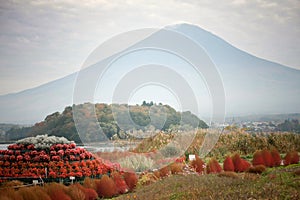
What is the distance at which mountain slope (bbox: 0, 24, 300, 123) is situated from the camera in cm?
2908

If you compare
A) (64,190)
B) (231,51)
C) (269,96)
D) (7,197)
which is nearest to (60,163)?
(64,190)

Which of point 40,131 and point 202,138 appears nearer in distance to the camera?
point 202,138

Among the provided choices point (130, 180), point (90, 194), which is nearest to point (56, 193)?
point (90, 194)

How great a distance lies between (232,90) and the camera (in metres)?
55.1

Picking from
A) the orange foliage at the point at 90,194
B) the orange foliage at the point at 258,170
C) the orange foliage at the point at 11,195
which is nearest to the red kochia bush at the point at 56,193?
the orange foliage at the point at 11,195

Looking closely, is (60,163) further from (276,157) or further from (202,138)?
(202,138)

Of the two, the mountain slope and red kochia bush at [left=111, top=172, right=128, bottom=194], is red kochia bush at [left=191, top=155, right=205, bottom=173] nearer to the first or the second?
red kochia bush at [left=111, top=172, right=128, bottom=194]

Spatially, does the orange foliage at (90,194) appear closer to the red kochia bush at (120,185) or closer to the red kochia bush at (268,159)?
the red kochia bush at (120,185)

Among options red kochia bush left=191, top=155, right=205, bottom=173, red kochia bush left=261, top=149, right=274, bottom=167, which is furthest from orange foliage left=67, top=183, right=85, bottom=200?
red kochia bush left=261, top=149, right=274, bottom=167

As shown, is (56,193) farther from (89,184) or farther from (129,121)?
(129,121)

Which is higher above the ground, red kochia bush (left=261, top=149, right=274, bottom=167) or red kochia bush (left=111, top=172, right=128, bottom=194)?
red kochia bush (left=261, top=149, right=274, bottom=167)

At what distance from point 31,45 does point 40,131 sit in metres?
5.10

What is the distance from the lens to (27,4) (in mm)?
20641

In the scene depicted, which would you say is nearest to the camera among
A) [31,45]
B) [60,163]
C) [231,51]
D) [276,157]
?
[60,163]
